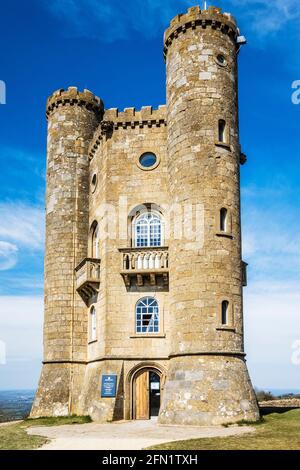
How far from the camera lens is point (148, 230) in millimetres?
29672

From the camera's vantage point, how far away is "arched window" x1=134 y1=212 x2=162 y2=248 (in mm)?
29547

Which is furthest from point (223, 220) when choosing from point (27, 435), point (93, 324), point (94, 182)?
point (27, 435)

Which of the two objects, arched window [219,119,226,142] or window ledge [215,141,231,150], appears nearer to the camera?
window ledge [215,141,231,150]

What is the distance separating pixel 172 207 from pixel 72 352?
9881 millimetres

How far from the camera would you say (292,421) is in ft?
79.4

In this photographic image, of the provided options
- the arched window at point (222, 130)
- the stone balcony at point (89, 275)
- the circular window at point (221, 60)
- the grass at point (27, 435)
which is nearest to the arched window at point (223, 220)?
the arched window at point (222, 130)

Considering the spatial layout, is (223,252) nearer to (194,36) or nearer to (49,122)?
(194,36)

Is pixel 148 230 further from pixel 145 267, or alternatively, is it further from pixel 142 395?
pixel 142 395

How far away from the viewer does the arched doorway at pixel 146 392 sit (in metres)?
27.6

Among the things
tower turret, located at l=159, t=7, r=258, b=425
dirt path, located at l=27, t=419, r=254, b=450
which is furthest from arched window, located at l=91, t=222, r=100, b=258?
dirt path, located at l=27, t=419, r=254, b=450

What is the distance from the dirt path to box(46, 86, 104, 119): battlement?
17.8 metres

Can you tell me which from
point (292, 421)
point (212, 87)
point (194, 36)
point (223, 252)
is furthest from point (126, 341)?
point (194, 36)

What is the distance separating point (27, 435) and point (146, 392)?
24.1 ft

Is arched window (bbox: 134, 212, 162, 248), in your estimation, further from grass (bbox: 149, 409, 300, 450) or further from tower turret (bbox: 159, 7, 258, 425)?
grass (bbox: 149, 409, 300, 450)
